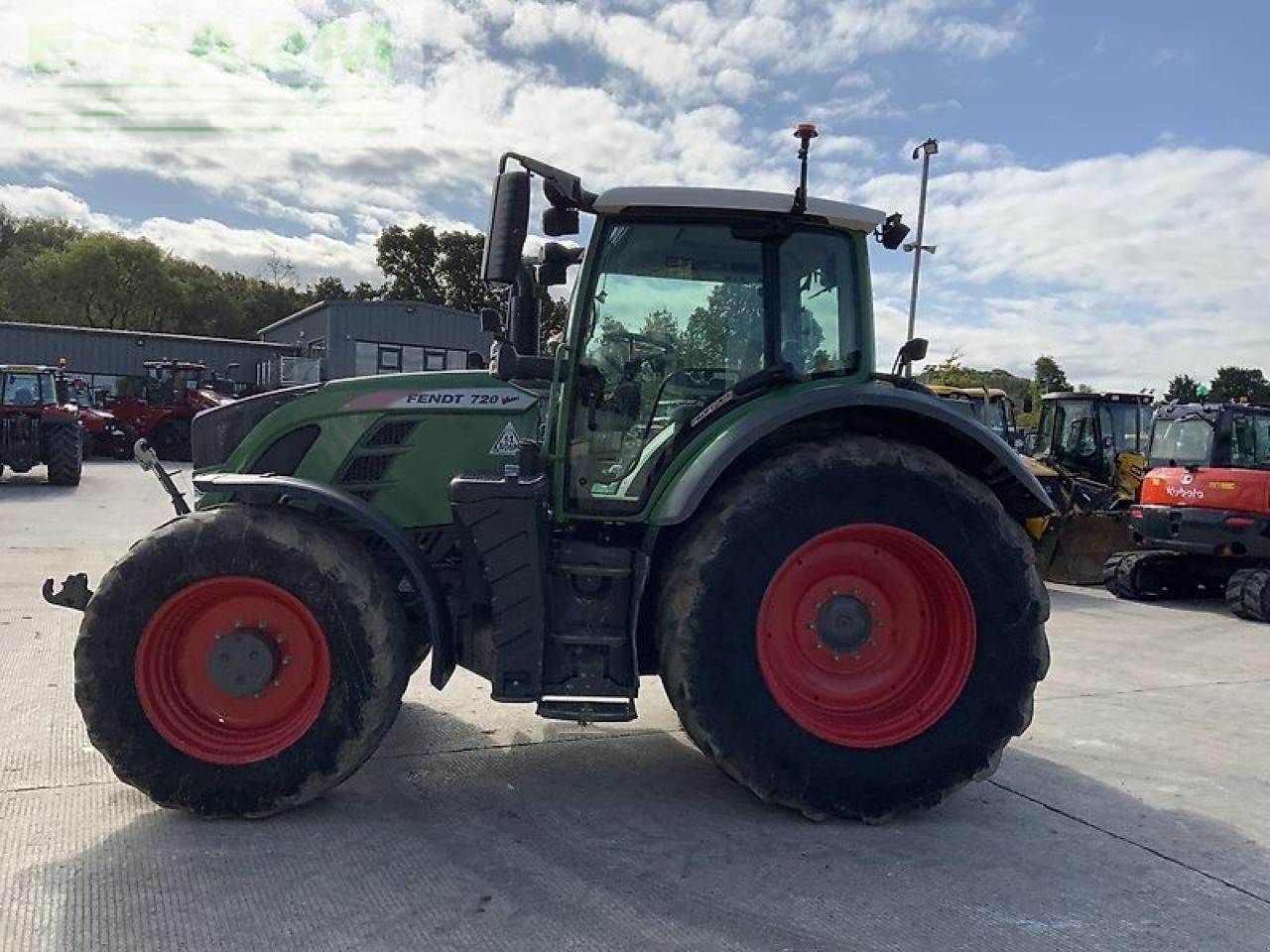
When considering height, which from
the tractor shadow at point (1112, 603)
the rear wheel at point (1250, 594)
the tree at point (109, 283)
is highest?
the tree at point (109, 283)

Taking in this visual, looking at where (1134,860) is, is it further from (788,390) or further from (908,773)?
(788,390)

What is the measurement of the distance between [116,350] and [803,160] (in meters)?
33.5

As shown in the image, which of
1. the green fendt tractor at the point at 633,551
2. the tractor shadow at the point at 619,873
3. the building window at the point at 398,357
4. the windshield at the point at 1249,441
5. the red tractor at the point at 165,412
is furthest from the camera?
the building window at the point at 398,357

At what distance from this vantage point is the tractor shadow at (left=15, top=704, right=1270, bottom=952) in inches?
111

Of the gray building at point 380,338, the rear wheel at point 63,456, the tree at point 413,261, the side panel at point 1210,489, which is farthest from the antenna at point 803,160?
the tree at point 413,261

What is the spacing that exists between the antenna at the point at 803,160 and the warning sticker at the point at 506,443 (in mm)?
1425

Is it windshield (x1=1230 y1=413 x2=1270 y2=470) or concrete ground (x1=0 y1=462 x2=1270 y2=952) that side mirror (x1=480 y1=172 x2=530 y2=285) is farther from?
windshield (x1=1230 y1=413 x2=1270 y2=470)

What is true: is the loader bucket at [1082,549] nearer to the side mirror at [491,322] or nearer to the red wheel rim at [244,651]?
the side mirror at [491,322]

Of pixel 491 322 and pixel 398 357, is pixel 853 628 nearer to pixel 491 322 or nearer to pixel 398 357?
pixel 491 322

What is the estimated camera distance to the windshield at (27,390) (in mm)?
16531

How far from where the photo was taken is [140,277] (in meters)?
48.5

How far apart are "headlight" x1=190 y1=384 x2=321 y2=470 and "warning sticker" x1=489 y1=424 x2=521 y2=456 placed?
89 cm

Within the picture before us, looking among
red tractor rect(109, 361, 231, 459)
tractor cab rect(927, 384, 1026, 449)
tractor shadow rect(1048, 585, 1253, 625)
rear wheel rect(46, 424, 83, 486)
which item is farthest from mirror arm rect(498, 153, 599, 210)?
red tractor rect(109, 361, 231, 459)

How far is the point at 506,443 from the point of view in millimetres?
3963
